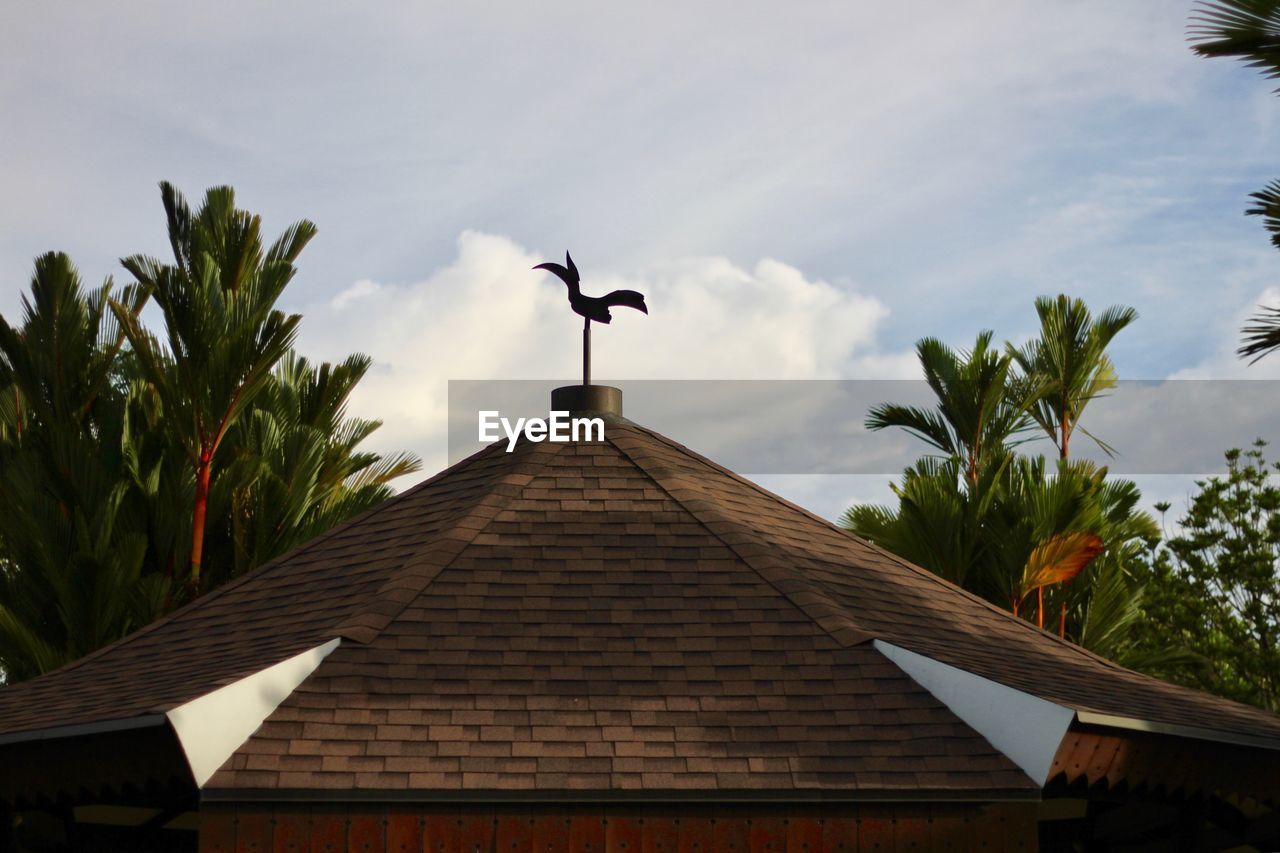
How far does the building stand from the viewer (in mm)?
7156

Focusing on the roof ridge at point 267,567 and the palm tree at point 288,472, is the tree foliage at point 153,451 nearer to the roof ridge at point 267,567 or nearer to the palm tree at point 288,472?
the palm tree at point 288,472

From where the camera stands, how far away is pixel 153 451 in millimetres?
16141

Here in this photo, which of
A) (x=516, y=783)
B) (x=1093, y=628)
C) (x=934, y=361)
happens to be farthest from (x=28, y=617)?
(x=1093, y=628)

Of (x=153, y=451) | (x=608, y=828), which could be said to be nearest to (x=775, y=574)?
(x=608, y=828)

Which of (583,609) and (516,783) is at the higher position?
(583,609)

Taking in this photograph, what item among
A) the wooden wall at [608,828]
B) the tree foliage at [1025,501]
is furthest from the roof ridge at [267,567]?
the tree foliage at [1025,501]

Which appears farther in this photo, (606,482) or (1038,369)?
(1038,369)

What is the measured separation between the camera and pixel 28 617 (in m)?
15.3

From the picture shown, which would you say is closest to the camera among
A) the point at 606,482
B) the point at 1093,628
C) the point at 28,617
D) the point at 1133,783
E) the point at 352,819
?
the point at 352,819

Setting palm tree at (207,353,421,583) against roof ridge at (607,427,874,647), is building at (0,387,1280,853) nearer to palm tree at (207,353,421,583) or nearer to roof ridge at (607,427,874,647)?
roof ridge at (607,427,874,647)

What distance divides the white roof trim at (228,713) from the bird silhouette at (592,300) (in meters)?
4.46

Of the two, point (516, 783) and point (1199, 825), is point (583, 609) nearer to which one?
point (516, 783)

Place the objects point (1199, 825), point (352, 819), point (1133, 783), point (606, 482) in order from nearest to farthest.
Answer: point (352, 819) < point (1133, 783) < point (1199, 825) < point (606, 482)

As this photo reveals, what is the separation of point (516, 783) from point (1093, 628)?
1209cm
